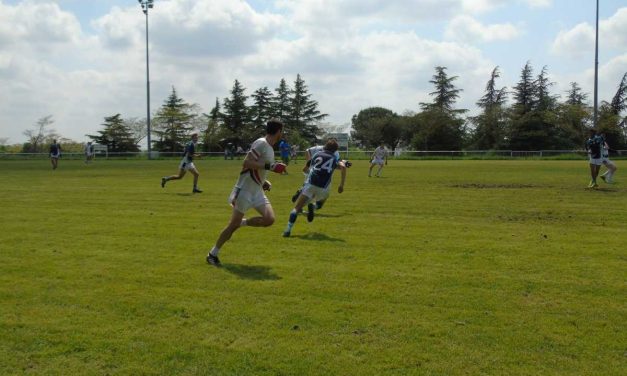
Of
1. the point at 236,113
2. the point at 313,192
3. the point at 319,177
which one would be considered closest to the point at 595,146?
the point at 319,177

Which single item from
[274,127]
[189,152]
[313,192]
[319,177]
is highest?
[274,127]

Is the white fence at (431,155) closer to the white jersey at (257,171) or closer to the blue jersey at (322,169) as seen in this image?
the blue jersey at (322,169)

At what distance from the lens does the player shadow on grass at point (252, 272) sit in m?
7.07

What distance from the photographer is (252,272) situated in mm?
7352

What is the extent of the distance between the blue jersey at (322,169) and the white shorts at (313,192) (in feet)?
0.23

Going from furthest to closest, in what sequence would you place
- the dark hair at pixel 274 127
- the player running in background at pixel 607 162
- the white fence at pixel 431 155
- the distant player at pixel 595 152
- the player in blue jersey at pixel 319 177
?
the white fence at pixel 431 155 → the player running in background at pixel 607 162 → the distant player at pixel 595 152 → the player in blue jersey at pixel 319 177 → the dark hair at pixel 274 127

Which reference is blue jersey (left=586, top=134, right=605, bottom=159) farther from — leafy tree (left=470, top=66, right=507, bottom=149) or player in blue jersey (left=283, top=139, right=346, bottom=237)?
leafy tree (left=470, top=66, right=507, bottom=149)

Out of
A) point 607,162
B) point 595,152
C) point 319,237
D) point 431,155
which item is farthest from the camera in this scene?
point 431,155

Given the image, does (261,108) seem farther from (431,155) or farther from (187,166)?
(187,166)

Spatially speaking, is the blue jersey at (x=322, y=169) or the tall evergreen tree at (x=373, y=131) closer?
the blue jersey at (x=322, y=169)

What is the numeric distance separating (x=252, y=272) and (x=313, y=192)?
412 centimetres

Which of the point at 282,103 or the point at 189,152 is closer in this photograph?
the point at 189,152

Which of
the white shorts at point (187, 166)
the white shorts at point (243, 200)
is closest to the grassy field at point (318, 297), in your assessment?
the white shorts at point (243, 200)

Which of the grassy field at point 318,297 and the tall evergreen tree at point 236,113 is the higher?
the tall evergreen tree at point 236,113
